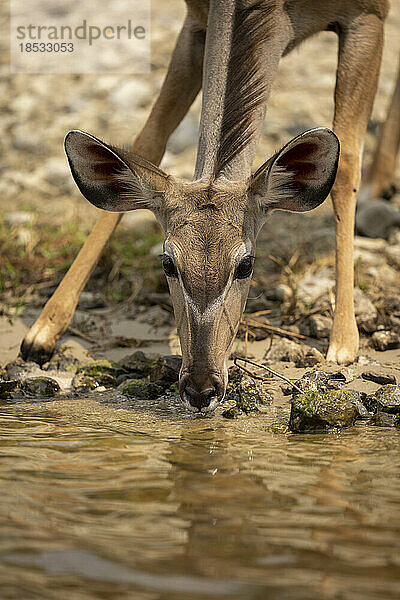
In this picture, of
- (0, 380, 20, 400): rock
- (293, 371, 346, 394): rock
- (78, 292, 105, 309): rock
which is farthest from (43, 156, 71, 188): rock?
(293, 371, 346, 394): rock

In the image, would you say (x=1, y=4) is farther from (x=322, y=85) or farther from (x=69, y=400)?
(x=69, y=400)

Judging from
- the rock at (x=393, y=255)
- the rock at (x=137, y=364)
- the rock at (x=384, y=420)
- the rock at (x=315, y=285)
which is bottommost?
the rock at (x=137, y=364)

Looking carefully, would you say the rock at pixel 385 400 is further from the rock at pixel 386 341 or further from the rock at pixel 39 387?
the rock at pixel 39 387

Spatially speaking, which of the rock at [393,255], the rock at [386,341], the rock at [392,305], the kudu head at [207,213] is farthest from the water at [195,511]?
the rock at [393,255]

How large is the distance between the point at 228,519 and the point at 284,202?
250 cm

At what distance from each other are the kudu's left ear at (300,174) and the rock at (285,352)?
1083mm

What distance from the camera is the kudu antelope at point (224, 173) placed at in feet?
14.3

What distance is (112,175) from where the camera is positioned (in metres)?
4.97

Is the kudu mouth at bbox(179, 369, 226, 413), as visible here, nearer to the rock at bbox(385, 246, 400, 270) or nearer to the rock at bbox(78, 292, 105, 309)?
the rock at bbox(78, 292, 105, 309)

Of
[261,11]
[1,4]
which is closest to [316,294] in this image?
[261,11]

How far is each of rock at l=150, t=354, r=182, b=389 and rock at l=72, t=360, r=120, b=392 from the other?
1.01 ft

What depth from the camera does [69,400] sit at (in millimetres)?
5031

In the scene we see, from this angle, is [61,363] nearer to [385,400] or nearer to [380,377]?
[380,377]

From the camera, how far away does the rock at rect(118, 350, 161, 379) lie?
213 inches
